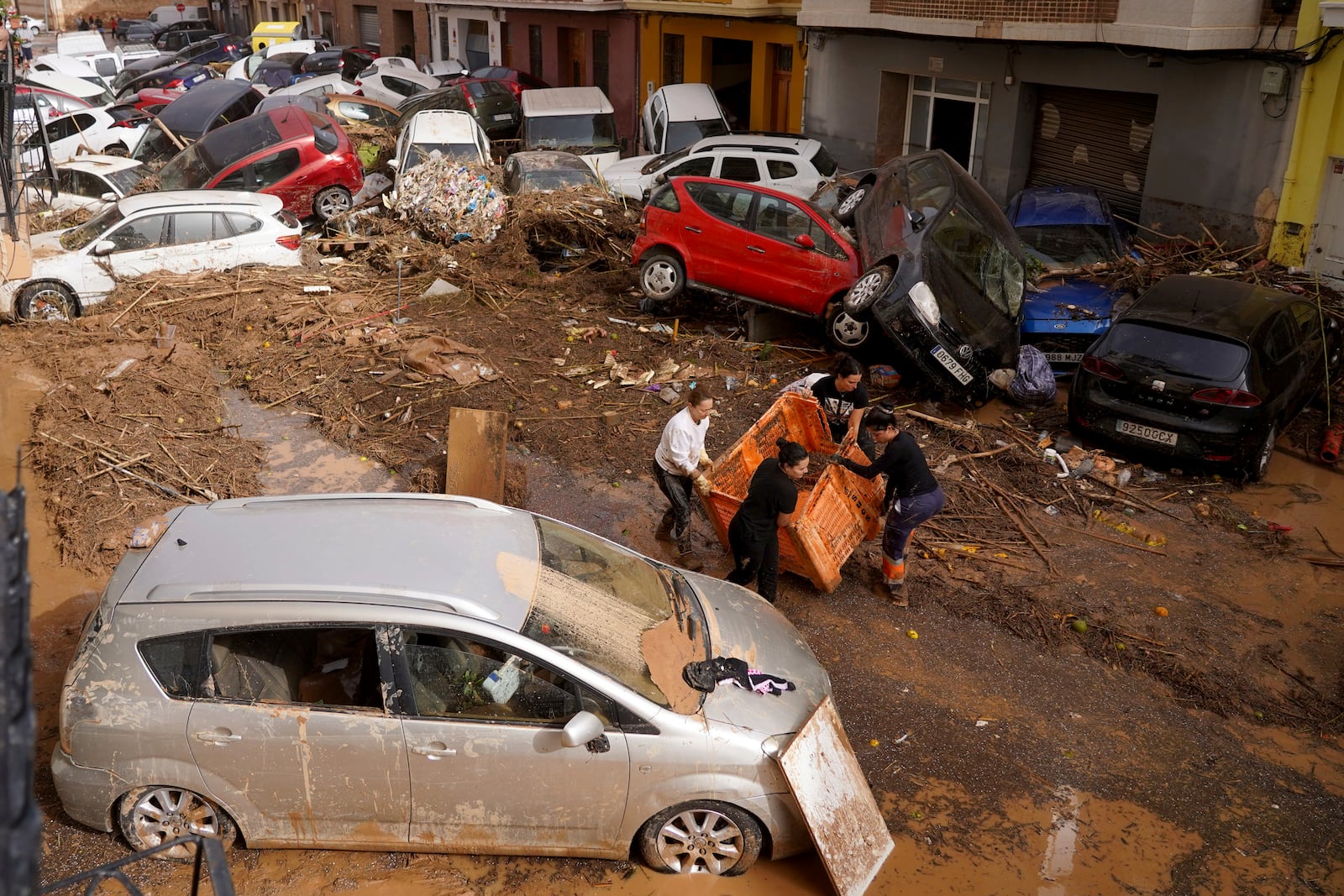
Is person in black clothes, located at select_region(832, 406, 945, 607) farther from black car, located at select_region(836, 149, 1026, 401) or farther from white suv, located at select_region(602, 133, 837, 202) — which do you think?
white suv, located at select_region(602, 133, 837, 202)

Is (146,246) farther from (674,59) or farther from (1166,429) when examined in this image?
(674,59)

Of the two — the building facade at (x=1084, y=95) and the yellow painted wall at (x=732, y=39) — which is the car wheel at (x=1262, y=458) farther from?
the yellow painted wall at (x=732, y=39)

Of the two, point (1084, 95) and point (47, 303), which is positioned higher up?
point (1084, 95)

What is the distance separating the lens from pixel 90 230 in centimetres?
1277

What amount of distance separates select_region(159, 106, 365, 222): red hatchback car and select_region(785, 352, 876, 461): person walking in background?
10728mm

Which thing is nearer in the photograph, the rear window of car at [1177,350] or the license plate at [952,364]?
the rear window of car at [1177,350]

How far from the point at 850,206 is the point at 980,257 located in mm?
1753

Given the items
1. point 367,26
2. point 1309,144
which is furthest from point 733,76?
point 367,26

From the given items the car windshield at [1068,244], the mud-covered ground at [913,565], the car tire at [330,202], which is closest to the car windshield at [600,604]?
the mud-covered ground at [913,565]

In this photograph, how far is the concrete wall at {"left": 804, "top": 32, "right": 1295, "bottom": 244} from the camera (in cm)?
1387

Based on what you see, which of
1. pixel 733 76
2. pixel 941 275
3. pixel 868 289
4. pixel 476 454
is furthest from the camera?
pixel 733 76

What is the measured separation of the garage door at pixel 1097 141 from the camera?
16138 millimetres

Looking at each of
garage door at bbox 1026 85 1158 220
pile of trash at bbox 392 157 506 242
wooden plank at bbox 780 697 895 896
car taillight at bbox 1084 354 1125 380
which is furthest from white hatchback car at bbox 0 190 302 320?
garage door at bbox 1026 85 1158 220

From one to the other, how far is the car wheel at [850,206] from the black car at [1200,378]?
11.0 ft
